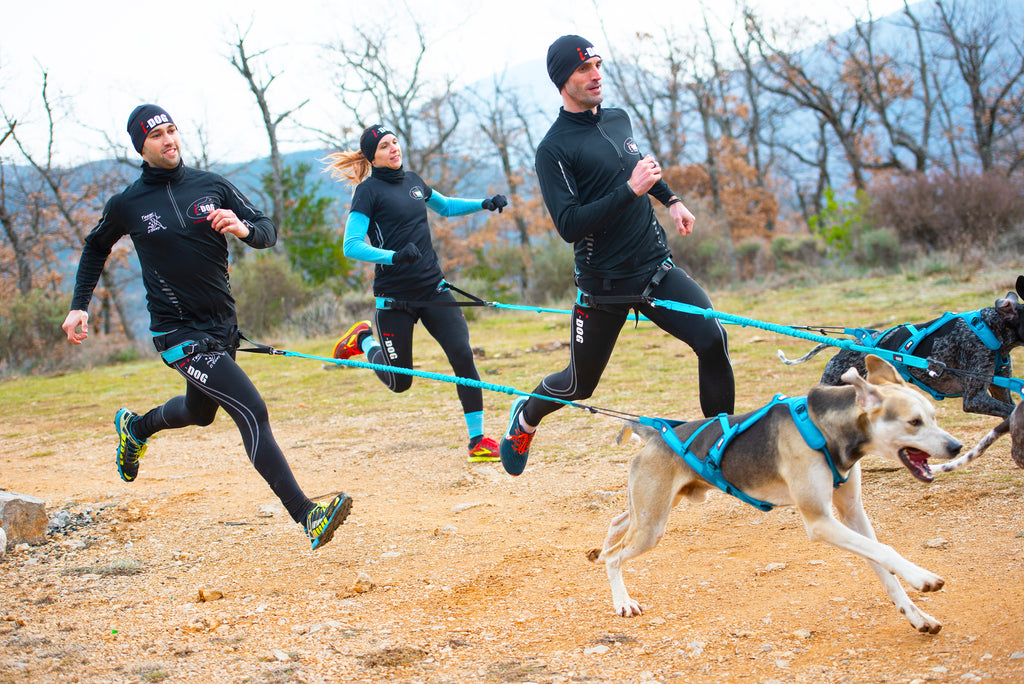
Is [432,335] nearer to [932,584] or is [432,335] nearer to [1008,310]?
[1008,310]

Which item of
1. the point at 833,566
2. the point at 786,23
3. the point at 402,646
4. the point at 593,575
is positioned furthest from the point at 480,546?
the point at 786,23

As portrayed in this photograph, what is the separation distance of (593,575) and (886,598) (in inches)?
60.4

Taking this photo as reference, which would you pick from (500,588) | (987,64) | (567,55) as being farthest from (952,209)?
(500,588)

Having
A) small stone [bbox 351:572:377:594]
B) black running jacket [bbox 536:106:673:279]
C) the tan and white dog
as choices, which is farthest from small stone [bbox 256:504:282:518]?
the tan and white dog

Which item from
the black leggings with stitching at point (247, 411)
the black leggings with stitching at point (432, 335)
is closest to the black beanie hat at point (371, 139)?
the black leggings with stitching at point (432, 335)

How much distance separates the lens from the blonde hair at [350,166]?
7.28 meters

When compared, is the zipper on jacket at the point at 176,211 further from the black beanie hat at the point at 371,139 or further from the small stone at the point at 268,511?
the small stone at the point at 268,511

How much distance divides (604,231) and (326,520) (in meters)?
2.29

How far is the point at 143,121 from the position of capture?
16.2ft

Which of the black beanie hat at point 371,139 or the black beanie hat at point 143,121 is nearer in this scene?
the black beanie hat at point 143,121

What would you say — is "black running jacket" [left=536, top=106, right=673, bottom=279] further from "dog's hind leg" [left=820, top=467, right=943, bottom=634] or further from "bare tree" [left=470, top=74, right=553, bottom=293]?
"bare tree" [left=470, top=74, right=553, bottom=293]

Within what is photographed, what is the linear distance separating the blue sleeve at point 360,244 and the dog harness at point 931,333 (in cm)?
347

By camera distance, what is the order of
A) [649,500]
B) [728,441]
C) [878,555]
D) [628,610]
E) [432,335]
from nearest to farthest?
[878,555] < [728,441] < [649,500] < [628,610] < [432,335]

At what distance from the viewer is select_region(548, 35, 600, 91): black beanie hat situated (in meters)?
4.73
